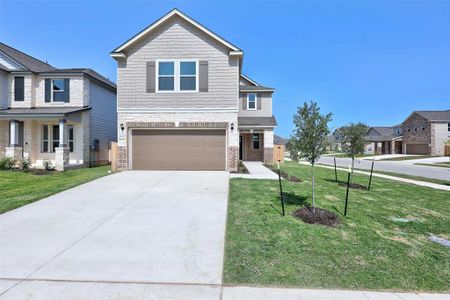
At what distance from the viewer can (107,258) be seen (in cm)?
425

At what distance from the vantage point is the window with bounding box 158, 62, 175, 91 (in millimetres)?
14141

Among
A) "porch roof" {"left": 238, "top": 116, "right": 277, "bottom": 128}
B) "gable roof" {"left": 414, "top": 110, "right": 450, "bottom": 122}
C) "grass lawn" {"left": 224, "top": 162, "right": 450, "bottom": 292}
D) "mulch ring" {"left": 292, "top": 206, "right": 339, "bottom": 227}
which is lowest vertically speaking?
"grass lawn" {"left": 224, "top": 162, "right": 450, "bottom": 292}

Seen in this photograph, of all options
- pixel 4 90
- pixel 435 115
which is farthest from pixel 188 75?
pixel 435 115

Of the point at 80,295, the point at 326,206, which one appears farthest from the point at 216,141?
the point at 80,295

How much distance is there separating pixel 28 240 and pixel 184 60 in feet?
37.1

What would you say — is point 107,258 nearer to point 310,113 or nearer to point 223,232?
point 223,232

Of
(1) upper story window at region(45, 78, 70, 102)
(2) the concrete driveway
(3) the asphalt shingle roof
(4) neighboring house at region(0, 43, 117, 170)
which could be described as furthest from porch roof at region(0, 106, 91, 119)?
(3) the asphalt shingle roof

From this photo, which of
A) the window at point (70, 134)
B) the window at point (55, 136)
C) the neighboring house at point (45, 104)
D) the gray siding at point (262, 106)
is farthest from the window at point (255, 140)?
the window at point (55, 136)

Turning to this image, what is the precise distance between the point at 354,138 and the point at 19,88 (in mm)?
20345

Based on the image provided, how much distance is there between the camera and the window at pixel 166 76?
46.4 ft

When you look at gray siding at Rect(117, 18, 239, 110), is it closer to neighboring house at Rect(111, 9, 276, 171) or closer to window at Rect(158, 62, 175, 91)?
neighboring house at Rect(111, 9, 276, 171)

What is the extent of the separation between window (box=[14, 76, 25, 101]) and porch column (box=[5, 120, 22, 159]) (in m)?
2.41

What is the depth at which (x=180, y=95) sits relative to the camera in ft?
46.2

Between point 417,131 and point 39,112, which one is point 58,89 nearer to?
point 39,112
